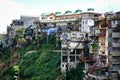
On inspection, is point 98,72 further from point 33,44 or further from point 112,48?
point 33,44

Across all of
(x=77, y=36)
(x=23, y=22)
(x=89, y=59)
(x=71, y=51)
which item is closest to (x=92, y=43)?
(x=89, y=59)

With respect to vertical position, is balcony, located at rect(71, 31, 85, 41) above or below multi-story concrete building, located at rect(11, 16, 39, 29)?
below

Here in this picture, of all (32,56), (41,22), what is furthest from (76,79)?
(41,22)

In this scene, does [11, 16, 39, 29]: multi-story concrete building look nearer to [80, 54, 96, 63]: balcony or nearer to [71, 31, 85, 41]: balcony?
[71, 31, 85, 41]: balcony

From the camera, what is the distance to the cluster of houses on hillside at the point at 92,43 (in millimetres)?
41906

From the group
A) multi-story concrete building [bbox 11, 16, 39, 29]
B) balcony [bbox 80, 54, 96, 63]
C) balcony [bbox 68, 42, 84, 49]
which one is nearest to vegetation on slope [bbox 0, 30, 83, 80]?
balcony [bbox 80, 54, 96, 63]

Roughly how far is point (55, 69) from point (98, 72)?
12.7 metres

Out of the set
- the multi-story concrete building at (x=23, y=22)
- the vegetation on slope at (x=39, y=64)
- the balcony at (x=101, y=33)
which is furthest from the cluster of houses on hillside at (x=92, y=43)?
the multi-story concrete building at (x=23, y=22)

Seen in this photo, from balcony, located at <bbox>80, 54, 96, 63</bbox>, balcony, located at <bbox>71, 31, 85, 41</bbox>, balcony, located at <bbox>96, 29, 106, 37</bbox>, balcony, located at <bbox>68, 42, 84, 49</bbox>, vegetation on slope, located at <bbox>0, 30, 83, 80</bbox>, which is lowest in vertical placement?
vegetation on slope, located at <bbox>0, 30, 83, 80</bbox>

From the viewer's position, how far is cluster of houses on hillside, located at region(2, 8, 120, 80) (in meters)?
41.9

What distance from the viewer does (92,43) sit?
48375mm

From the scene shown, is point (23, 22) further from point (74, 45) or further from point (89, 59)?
point (89, 59)

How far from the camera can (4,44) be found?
87.4 metres

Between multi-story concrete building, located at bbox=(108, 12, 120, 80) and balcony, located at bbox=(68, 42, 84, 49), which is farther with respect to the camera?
balcony, located at bbox=(68, 42, 84, 49)
